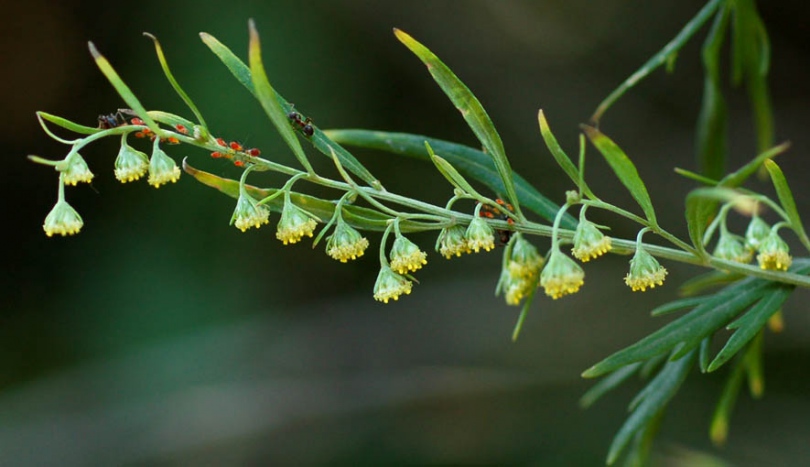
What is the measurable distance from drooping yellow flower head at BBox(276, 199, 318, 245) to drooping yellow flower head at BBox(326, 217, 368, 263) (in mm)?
46

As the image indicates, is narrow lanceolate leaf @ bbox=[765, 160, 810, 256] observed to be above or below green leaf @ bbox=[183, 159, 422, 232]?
below

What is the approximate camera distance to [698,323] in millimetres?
1279

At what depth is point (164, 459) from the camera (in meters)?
4.48

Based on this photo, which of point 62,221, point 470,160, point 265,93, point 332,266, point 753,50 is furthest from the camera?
point 332,266

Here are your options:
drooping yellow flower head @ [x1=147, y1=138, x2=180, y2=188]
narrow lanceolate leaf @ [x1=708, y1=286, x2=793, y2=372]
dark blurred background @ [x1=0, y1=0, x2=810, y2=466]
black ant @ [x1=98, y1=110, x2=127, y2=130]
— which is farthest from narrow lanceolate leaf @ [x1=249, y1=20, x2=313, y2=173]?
dark blurred background @ [x1=0, y1=0, x2=810, y2=466]

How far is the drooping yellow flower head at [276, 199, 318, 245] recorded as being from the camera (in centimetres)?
108

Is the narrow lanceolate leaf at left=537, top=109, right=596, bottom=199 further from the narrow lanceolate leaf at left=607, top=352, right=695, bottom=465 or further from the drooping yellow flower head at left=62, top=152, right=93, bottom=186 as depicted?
the drooping yellow flower head at left=62, top=152, right=93, bottom=186

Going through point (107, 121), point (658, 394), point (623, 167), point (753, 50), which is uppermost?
point (753, 50)

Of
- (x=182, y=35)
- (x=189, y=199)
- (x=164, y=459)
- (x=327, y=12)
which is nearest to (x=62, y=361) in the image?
(x=164, y=459)

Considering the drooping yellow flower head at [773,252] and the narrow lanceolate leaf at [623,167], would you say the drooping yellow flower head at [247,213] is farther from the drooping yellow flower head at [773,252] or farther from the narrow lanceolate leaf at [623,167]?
the drooping yellow flower head at [773,252]

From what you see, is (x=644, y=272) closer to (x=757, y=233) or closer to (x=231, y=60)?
(x=757, y=233)

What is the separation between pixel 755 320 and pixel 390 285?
59 cm

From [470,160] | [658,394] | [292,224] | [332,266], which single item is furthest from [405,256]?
[332,266]

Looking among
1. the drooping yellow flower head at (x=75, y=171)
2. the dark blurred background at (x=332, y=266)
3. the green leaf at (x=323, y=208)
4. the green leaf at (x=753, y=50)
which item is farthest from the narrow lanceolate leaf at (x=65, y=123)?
the dark blurred background at (x=332, y=266)
